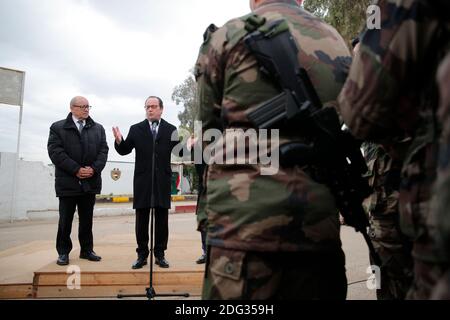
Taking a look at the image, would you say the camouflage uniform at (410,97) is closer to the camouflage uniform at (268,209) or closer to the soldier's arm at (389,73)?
the soldier's arm at (389,73)

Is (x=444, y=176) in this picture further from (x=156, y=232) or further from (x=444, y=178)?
(x=156, y=232)

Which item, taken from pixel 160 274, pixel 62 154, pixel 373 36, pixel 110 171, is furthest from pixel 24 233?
pixel 373 36

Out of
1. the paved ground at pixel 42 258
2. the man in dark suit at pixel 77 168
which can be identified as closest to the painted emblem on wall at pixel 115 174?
the paved ground at pixel 42 258

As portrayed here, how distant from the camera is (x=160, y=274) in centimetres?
380

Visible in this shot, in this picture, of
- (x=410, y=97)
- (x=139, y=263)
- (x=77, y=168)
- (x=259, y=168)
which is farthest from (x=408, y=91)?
(x=77, y=168)

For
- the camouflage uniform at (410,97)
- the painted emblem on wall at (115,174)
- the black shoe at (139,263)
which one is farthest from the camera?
the painted emblem on wall at (115,174)

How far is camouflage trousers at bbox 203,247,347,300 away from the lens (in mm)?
1295

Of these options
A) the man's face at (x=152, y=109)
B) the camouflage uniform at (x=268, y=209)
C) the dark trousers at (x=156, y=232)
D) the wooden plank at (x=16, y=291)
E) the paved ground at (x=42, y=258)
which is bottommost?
the wooden plank at (x=16, y=291)

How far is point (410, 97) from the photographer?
1052 millimetres

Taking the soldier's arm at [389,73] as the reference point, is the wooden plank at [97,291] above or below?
below

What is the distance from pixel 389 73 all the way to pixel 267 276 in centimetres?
76

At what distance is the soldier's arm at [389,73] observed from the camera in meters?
0.96
